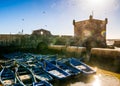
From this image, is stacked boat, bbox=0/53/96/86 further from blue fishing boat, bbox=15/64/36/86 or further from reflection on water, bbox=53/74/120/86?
reflection on water, bbox=53/74/120/86

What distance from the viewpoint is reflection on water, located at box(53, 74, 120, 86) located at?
8.96 metres

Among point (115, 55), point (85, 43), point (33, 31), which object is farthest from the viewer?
point (33, 31)

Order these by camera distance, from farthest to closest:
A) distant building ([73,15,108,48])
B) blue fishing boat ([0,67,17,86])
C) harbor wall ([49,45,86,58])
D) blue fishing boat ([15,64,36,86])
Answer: distant building ([73,15,108,48]) → harbor wall ([49,45,86,58]) → blue fishing boat ([15,64,36,86]) → blue fishing boat ([0,67,17,86])

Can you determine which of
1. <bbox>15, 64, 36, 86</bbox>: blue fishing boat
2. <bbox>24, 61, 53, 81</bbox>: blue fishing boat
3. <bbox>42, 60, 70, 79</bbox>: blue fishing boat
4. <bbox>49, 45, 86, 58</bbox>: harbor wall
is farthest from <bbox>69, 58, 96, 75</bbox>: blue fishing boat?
<bbox>49, 45, 86, 58</bbox>: harbor wall

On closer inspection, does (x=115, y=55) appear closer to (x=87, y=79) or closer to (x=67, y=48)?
(x=87, y=79)

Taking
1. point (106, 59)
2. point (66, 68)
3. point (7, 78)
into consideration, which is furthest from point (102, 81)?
point (7, 78)

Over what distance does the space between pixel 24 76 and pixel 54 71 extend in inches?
75.6

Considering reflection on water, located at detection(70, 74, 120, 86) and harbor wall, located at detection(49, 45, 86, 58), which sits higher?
harbor wall, located at detection(49, 45, 86, 58)

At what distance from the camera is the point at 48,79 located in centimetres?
870

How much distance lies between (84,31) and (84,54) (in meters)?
16.0

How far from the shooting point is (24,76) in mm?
8758

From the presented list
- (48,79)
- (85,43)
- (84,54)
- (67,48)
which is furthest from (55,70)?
(85,43)

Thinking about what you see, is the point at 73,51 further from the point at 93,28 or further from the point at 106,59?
the point at 93,28

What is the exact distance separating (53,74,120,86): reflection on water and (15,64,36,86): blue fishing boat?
1.29 m
